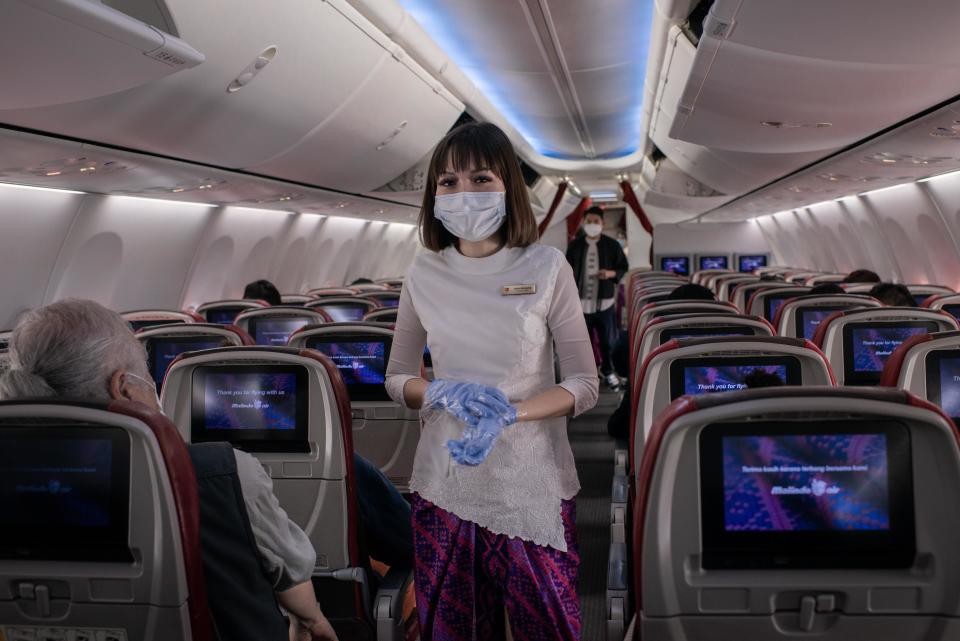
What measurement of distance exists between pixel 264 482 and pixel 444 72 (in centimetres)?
1001

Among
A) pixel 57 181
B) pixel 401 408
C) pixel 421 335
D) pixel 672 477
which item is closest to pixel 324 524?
pixel 421 335

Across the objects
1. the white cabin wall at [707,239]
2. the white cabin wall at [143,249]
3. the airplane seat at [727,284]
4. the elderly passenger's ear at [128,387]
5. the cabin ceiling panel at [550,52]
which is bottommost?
the elderly passenger's ear at [128,387]

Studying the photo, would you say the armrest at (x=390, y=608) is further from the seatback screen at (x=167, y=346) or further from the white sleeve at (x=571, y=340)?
the seatback screen at (x=167, y=346)

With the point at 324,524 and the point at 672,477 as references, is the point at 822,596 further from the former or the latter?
the point at 324,524

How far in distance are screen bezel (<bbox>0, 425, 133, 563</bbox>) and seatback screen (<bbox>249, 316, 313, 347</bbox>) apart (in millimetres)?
5140

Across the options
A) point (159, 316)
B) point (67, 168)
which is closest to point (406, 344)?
point (159, 316)

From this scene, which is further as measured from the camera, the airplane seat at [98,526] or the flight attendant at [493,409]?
the flight attendant at [493,409]

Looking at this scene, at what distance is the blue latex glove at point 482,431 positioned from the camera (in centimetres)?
226

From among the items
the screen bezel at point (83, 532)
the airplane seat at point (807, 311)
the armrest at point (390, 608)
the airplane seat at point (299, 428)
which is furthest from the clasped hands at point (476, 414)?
the airplane seat at point (807, 311)

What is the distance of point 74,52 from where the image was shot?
493cm

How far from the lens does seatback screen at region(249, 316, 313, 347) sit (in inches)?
287

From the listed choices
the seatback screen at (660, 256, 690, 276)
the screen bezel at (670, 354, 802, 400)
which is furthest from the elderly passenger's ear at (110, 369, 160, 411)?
the seatback screen at (660, 256, 690, 276)

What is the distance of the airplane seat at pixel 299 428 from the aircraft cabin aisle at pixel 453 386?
12 mm

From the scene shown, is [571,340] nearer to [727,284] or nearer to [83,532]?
[83,532]
